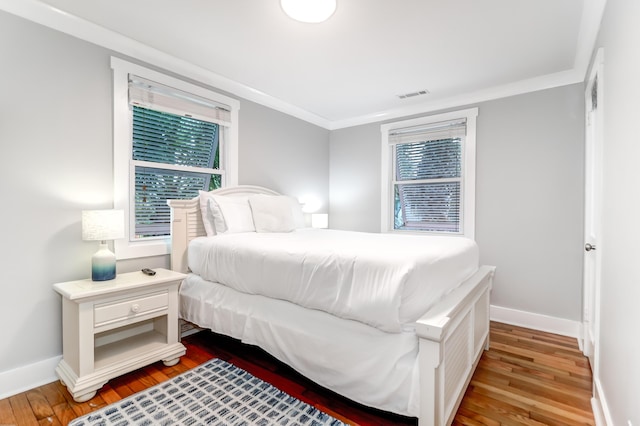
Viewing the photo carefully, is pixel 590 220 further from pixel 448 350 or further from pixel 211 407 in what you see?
pixel 211 407

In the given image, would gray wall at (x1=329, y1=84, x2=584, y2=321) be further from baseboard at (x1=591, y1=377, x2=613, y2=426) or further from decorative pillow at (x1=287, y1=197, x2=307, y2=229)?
decorative pillow at (x1=287, y1=197, x2=307, y2=229)

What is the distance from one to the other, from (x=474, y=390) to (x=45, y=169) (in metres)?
3.23

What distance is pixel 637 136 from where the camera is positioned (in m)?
1.15

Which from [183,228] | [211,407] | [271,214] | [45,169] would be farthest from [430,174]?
[45,169]

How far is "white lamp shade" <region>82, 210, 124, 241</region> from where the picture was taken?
2035 mm

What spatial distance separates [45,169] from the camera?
2.09m

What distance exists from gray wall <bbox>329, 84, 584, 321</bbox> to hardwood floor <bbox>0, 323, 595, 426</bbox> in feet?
2.16

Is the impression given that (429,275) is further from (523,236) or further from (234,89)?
(234,89)

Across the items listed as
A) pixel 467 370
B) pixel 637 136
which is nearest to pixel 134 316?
pixel 467 370

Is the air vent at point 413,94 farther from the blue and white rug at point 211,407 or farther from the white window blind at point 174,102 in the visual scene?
the blue and white rug at point 211,407

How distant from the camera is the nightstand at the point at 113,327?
1855 millimetres

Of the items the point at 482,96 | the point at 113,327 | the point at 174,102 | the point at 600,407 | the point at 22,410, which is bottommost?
the point at 22,410

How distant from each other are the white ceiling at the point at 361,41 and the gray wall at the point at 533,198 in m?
0.26

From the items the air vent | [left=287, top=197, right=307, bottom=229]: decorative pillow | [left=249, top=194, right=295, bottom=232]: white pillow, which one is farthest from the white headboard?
the air vent
